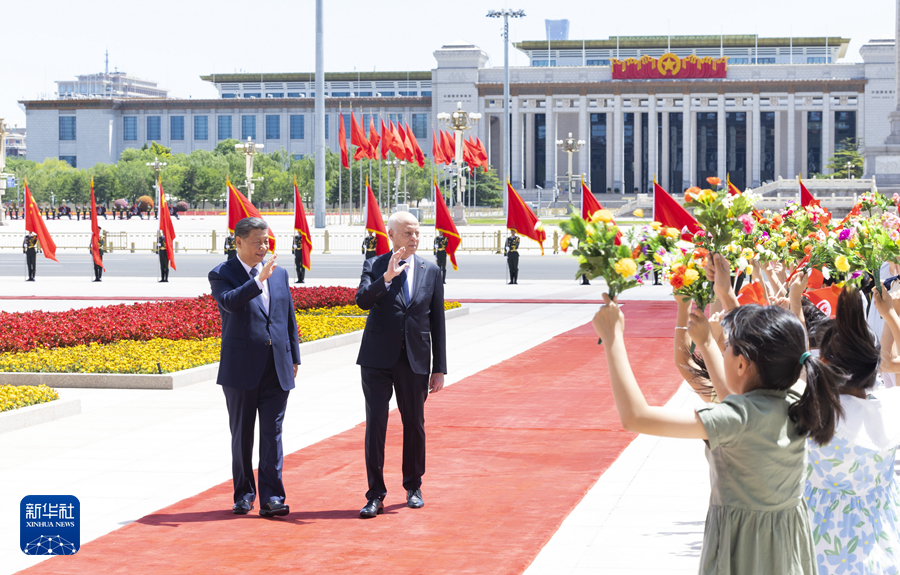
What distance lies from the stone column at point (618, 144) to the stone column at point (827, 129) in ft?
69.8

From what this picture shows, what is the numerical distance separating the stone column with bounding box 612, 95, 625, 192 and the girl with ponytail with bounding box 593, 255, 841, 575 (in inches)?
4641

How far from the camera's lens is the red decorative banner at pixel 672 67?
11362 centimetres

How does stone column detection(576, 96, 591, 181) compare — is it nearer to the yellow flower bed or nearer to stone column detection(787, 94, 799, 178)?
stone column detection(787, 94, 799, 178)

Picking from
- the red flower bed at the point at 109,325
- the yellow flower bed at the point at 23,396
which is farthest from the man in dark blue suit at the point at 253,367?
the red flower bed at the point at 109,325

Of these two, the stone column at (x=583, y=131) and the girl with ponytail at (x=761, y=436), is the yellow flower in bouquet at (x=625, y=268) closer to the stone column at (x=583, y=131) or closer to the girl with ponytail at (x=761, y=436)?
the girl with ponytail at (x=761, y=436)

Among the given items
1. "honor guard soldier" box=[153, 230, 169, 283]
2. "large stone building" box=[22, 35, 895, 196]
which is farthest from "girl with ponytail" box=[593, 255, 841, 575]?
"large stone building" box=[22, 35, 895, 196]

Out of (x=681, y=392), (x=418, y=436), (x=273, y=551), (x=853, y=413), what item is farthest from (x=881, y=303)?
(x=681, y=392)

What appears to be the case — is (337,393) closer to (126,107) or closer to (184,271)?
(184,271)

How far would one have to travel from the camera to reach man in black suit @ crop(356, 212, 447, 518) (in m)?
6.90

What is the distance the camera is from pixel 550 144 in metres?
118

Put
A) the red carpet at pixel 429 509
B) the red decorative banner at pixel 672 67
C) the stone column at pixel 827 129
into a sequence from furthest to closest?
the stone column at pixel 827 129
the red decorative banner at pixel 672 67
the red carpet at pixel 429 509

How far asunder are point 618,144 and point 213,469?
382 feet

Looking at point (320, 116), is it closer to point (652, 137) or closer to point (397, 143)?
point (397, 143)

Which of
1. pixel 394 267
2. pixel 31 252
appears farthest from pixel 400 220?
pixel 31 252
